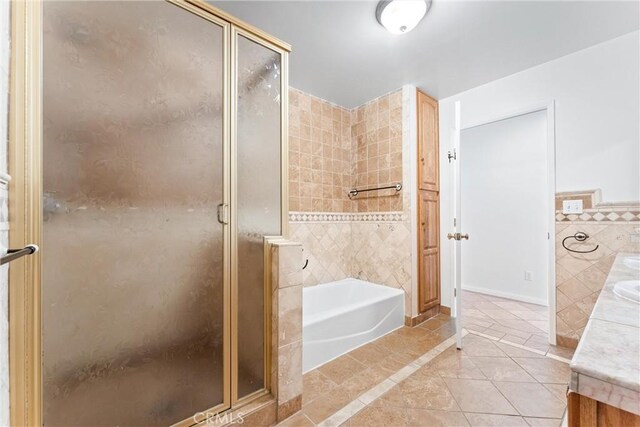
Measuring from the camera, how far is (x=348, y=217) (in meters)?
3.31

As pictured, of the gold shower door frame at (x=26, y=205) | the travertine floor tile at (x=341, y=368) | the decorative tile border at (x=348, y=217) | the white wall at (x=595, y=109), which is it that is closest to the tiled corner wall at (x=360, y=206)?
the decorative tile border at (x=348, y=217)

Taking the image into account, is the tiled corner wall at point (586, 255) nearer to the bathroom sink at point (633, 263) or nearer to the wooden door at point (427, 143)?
the bathroom sink at point (633, 263)

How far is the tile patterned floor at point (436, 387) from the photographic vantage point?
56.7 inches

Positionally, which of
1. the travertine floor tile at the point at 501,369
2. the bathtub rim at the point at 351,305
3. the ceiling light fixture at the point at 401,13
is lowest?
the travertine floor tile at the point at 501,369

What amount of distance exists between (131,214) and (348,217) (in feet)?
8.20

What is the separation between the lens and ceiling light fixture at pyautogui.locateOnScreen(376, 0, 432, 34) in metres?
1.61

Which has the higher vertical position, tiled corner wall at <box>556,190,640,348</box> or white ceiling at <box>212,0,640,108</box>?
white ceiling at <box>212,0,640,108</box>

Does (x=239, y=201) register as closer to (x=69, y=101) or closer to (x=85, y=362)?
(x=69, y=101)

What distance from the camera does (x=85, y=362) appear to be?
978 millimetres

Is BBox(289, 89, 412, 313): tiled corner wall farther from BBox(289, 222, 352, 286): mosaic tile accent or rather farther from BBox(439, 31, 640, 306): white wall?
BBox(439, 31, 640, 306): white wall

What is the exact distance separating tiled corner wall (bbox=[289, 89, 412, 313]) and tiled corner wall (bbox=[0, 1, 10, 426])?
2066 millimetres

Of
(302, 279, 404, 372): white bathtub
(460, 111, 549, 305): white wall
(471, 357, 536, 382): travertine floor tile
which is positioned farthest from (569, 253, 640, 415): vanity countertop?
(460, 111, 549, 305): white wall

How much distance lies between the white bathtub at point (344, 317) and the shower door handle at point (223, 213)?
109 centimetres

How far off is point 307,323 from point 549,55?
2.87 metres
